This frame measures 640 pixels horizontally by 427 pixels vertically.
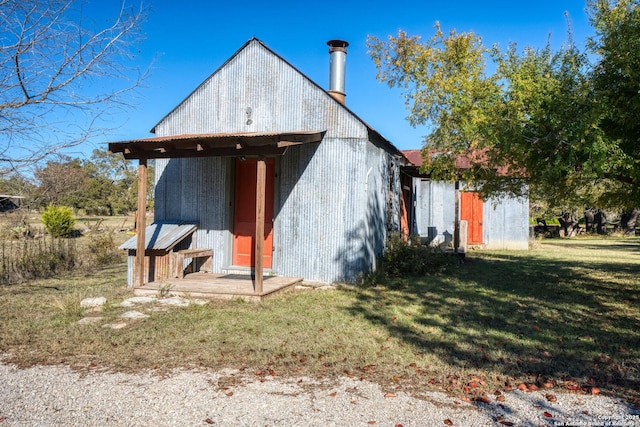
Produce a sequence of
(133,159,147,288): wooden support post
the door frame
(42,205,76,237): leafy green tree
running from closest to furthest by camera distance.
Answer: (133,159,147,288): wooden support post < the door frame < (42,205,76,237): leafy green tree

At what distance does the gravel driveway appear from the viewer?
356 centimetres

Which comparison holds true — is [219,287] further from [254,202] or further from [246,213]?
[254,202]

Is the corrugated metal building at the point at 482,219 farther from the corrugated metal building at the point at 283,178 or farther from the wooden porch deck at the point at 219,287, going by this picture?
the wooden porch deck at the point at 219,287

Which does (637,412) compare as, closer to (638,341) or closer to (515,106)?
(638,341)

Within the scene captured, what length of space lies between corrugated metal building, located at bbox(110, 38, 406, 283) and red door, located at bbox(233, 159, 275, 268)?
3 cm

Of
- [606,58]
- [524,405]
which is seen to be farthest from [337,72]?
[524,405]

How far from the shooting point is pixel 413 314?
24.2ft

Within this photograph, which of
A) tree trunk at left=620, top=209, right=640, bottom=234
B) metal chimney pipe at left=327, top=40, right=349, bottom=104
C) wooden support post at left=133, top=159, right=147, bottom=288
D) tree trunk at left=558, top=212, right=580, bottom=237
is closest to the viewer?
wooden support post at left=133, top=159, right=147, bottom=288

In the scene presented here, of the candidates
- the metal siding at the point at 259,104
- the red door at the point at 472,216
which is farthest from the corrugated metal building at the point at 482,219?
the metal siding at the point at 259,104

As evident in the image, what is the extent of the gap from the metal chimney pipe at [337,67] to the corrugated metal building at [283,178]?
5.65 ft

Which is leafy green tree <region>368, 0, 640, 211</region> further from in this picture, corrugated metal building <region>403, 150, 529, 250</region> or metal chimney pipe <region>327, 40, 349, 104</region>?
corrugated metal building <region>403, 150, 529, 250</region>

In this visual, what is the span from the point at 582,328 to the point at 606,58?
3.96 metres

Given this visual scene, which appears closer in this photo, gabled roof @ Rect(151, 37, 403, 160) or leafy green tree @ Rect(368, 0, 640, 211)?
leafy green tree @ Rect(368, 0, 640, 211)

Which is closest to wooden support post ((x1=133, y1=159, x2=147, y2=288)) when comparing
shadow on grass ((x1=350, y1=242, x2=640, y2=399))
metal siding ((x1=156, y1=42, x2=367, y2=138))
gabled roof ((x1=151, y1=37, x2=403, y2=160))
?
metal siding ((x1=156, y1=42, x2=367, y2=138))
